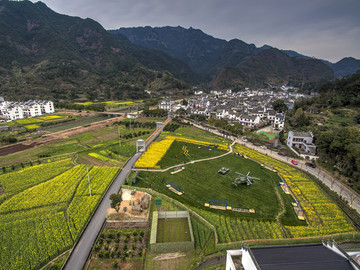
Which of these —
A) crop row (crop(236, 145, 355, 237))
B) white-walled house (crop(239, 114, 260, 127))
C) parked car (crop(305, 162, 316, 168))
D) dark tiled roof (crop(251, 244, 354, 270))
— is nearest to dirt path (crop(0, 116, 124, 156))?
white-walled house (crop(239, 114, 260, 127))

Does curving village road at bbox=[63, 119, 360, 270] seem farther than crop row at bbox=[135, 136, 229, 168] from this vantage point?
No

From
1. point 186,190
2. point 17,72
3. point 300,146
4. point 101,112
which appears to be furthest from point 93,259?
point 17,72

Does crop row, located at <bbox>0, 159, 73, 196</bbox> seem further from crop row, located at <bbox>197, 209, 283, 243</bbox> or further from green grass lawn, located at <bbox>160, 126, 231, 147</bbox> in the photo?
green grass lawn, located at <bbox>160, 126, 231, 147</bbox>

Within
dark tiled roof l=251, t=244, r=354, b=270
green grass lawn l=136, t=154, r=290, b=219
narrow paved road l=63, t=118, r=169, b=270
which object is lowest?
narrow paved road l=63, t=118, r=169, b=270

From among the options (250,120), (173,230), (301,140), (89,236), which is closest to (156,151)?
(173,230)

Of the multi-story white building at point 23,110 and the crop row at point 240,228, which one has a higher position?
the multi-story white building at point 23,110

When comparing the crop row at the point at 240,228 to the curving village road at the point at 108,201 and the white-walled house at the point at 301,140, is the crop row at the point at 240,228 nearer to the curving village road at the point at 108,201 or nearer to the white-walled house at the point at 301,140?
the curving village road at the point at 108,201

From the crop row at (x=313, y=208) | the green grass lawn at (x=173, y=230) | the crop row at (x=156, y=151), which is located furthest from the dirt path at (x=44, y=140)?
the crop row at (x=313, y=208)
